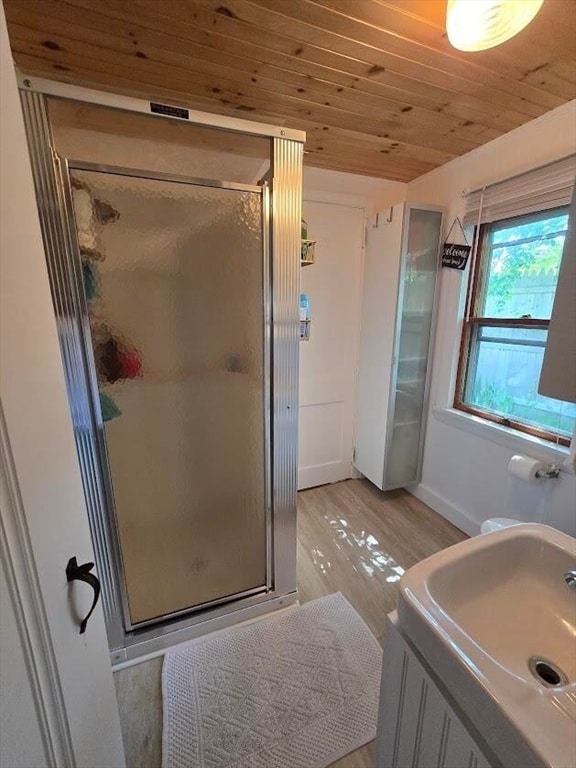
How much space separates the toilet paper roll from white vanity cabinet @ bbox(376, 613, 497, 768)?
4.26ft

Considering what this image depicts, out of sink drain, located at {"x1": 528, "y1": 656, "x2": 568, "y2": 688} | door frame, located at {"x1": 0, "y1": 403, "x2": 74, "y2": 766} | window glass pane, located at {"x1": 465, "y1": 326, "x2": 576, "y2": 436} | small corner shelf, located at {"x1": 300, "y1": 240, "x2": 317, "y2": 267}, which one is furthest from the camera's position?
small corner shelf, located at {"x1": 300, "y1": 240, "x2": 317, "y2": 267}

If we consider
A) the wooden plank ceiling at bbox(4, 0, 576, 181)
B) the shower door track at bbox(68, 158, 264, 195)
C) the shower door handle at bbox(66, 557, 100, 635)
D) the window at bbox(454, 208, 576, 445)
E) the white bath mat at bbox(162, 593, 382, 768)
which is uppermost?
the wooden plank ceiling at bbox(4, 0, 576, 181)

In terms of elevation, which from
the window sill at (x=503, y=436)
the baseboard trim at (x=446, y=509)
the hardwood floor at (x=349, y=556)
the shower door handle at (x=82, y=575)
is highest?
the shower door handle at (x=82, y=575)

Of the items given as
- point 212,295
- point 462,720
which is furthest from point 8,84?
point 462,720

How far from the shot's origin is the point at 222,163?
49.8 inches

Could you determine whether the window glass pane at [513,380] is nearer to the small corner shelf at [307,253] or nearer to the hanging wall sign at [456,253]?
the hanging wall sign at [456,253]

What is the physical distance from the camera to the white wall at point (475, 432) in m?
1.66

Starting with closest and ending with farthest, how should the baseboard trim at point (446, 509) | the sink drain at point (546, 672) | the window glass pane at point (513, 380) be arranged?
the sink drain at point (546, 672), the window glass pane at point (513, 380), the baseboard trim at point (446, 509)

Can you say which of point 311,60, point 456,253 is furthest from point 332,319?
point 311,60

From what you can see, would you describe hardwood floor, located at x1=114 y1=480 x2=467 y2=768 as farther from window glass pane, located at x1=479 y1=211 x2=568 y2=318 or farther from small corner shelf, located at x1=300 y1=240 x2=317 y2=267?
small corner shelf, located at x1=300 y1=240 x2=317 y2=267

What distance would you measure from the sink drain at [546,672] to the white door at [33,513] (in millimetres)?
996

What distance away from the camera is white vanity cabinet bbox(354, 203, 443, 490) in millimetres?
2219

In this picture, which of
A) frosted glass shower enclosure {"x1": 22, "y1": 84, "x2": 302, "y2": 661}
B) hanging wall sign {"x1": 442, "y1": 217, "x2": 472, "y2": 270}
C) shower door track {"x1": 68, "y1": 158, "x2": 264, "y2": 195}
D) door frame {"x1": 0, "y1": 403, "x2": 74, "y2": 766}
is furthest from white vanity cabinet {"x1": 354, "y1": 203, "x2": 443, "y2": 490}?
door frame {"x1": 0, "y1": 403, "x2": 74, "y2": 766}

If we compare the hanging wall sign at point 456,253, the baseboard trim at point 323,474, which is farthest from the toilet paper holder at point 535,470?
the baseboard trim at point 323,474
